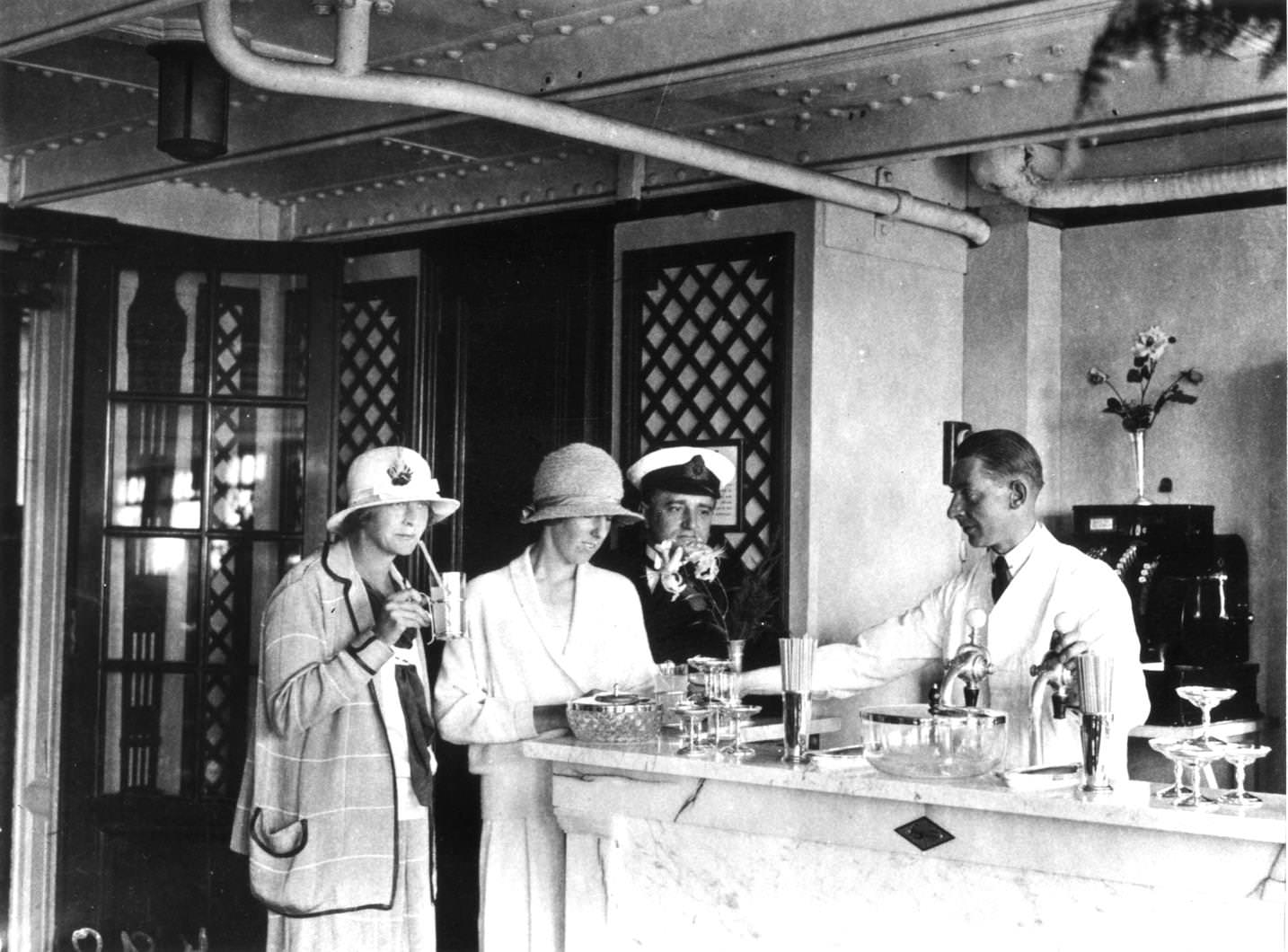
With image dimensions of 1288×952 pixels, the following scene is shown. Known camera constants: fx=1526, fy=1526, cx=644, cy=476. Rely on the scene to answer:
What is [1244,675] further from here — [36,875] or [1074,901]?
[36,875]

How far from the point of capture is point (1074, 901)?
2.89m

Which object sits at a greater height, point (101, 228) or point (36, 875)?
point (101, 228)

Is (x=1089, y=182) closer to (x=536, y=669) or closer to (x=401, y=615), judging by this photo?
(x=536, y=669)

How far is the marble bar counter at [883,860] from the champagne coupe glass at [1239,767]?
4cm

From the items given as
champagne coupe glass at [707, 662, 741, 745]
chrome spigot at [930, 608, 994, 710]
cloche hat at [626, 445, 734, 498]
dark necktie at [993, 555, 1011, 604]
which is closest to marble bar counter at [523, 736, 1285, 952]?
champagne coupe glass at [707, 662, 741, 745]

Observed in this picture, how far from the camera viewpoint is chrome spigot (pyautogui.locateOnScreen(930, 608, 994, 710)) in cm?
328

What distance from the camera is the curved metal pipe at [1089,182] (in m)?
5.73

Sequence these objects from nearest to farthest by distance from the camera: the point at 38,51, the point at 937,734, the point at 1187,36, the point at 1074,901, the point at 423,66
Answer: the point at 1187,36, the point at 1074,901, the point at 937,734, the point at 423,66, the point at 38,51

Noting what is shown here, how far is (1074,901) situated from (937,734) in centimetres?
41

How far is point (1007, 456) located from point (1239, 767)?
111 centimetres

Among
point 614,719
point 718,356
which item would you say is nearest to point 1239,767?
point 614,719

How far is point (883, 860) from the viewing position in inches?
124

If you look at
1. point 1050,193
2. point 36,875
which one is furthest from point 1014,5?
point 36,875

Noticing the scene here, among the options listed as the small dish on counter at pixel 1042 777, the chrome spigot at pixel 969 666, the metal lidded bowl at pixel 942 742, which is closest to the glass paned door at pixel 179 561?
the chrome spigot at pixel 969 666
